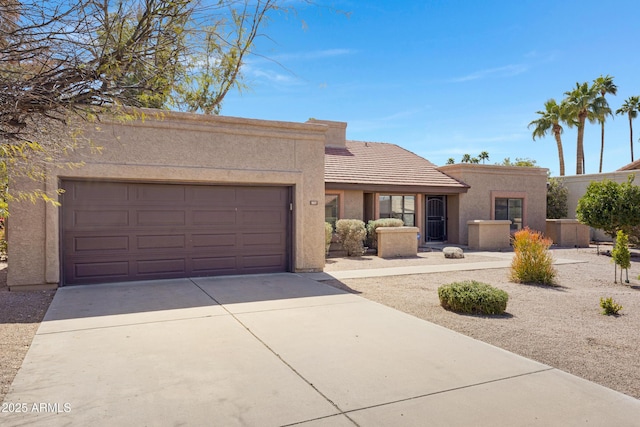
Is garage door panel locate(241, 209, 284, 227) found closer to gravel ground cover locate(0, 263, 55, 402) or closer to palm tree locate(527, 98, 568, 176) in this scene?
gravel ground cover locate(0, 263, 55, 402)

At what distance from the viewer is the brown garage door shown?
9445mm

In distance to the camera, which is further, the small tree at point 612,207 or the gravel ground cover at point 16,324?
the small tree at point 612,207

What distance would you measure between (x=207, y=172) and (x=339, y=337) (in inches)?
231

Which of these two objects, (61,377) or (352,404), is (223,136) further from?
(352,404)

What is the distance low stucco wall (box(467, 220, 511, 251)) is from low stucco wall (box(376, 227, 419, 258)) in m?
4.01

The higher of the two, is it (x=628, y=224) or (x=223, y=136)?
(x=223, y=136)

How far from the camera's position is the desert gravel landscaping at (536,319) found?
503 centimetres

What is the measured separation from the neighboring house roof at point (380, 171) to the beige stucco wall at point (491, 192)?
2.13 ft

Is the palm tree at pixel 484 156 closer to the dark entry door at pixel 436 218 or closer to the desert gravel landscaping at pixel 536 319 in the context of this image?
the dark entry door at pixel 436 218

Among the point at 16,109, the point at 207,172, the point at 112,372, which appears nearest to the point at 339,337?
the point at 112,372

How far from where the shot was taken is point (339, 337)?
5918 millimetres

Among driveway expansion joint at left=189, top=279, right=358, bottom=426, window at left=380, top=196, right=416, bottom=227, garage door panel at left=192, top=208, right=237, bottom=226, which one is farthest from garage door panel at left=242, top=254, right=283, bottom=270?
window at left=380, top=196, right=416, bottom=227

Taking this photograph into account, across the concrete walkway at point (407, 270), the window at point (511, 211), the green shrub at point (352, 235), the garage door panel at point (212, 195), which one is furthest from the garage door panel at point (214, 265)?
the window at point (511, 211)

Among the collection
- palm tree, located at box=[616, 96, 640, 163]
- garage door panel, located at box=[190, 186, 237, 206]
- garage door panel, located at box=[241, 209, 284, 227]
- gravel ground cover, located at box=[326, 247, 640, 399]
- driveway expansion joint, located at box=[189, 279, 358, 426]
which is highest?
palm tree, located at box=[616, 96, 640, 163]
